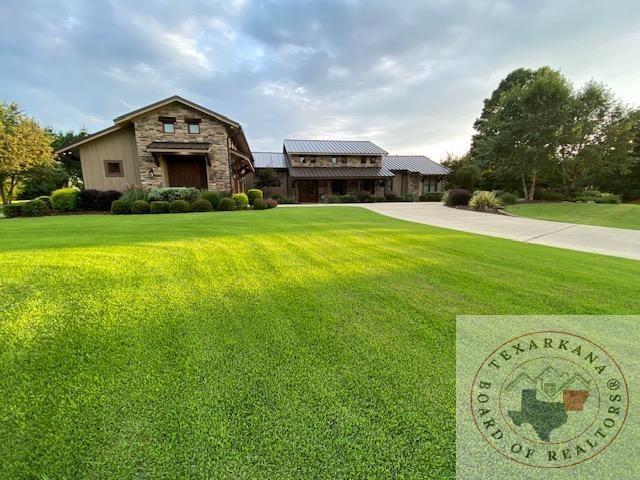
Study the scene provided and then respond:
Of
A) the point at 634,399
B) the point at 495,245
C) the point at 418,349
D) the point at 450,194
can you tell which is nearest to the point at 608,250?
the point at 495,245

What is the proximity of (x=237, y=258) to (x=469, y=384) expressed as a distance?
144 inches

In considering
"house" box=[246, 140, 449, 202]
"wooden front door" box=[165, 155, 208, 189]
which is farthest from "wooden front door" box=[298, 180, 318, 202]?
"wooden front door" box=[165, 155, 208, 189]

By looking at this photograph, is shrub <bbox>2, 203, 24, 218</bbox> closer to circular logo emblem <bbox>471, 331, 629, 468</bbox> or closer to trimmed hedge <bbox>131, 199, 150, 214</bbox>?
trimmed hedge <bbox>131, 199, 150, 214</bbox>

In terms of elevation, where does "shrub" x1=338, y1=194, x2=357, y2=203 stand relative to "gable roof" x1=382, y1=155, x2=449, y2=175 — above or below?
below

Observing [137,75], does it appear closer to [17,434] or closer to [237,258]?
[237,258]

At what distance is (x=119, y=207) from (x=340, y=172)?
20.9 m

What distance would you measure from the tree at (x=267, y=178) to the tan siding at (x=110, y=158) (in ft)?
39.6

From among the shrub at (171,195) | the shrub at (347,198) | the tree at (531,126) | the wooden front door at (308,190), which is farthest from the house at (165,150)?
the tree at (531,126)

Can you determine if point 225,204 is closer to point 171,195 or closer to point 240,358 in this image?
point 171,195

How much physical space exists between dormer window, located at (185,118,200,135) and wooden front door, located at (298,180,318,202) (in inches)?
510

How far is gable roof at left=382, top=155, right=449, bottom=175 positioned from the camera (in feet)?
105

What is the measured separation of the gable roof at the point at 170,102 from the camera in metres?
16.9

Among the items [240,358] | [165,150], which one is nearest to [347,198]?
[165,150]

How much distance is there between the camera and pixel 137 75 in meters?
16.4
